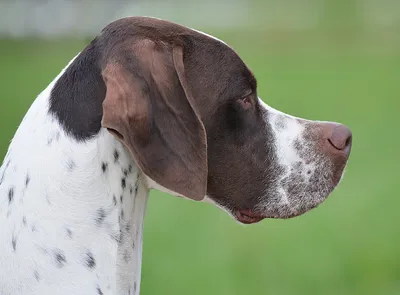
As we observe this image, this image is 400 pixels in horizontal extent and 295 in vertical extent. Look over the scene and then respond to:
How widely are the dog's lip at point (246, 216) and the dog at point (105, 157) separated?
34 cm

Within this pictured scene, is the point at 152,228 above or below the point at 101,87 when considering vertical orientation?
below

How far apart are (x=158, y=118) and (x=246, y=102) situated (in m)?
0.52

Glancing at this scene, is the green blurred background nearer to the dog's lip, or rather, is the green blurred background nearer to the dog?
the dog's lip

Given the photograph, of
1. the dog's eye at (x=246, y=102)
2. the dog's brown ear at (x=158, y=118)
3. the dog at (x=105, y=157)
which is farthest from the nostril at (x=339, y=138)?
the dog's brown ear at (x=158, y=118)

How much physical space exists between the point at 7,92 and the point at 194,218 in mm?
7666

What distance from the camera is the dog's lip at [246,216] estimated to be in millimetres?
3617

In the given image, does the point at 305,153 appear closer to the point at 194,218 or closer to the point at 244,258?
the point at 244,258

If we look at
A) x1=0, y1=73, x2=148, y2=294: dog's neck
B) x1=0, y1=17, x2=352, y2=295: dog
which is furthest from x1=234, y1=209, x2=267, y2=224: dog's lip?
x1=0, y1=73, x2=148, y2=294: dog's neck

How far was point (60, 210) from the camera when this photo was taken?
3172 millimetres

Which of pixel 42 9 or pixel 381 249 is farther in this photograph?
pixel 42 9

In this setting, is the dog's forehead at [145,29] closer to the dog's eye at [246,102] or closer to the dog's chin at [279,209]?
the dog's eye at [246,102]

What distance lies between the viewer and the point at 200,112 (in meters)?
3.40

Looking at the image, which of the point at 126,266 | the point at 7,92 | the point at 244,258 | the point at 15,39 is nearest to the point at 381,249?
the point at 244,258

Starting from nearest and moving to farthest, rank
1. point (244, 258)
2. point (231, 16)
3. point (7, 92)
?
point (244, 258) → point (7, 92) → point (231, 16)
